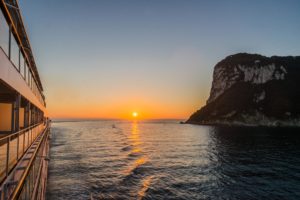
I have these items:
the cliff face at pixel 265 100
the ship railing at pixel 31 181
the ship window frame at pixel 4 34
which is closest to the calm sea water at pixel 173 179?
the ship railing at pixel 31 181

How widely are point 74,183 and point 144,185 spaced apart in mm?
7969

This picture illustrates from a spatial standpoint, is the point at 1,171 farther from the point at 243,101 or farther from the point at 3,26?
the point at 243,101

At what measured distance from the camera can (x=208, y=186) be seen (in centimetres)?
2539

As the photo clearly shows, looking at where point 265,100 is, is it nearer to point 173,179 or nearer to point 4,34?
point 173,179

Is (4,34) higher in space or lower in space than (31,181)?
higher

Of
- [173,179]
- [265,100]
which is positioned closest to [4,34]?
[173,179]

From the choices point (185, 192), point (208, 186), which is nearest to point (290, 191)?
point (208, 186)

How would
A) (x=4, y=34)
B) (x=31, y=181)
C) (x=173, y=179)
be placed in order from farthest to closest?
(x=173, y=179) < (x=31, y=181) < (x=4, y=34)

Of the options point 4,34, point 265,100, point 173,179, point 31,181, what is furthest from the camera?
point 265,100

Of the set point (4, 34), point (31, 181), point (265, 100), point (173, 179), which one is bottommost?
point (173, 179)

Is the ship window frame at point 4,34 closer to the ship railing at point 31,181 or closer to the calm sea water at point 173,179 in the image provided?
the ship railing at point 31,181

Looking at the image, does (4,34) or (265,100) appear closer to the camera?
(4,34)

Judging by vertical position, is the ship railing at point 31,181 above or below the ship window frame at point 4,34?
below

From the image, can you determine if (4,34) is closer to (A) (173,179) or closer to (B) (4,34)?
(B) (4,34)
